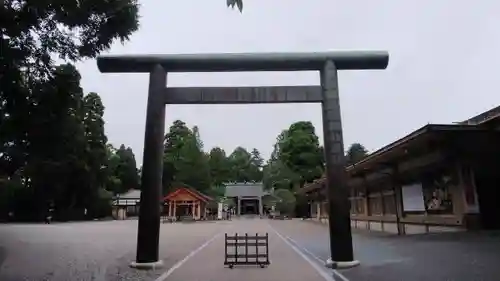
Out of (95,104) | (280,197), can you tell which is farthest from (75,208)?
(280,197)

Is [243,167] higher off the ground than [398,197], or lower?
higher

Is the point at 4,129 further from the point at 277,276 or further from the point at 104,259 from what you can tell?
the point at 277,276

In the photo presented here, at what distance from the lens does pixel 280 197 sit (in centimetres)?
5509

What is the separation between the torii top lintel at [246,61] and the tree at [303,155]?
1818 inches

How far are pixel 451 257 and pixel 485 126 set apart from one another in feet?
20.3

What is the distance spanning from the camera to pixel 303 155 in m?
58.3

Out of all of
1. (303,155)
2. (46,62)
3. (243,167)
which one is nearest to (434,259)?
(46,62)

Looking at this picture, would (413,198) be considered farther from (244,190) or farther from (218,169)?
(218,169)

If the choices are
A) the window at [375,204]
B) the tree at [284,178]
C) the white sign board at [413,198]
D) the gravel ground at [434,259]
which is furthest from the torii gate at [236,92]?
the tree at [284,178]

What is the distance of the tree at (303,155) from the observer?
57250 millimetres

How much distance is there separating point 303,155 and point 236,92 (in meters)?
47.9

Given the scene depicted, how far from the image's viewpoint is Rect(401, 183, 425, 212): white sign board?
58.6 feet

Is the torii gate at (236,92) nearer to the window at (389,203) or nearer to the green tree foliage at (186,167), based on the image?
the window at (389,203)

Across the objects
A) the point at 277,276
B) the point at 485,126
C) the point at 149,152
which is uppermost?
the point at 485,126
